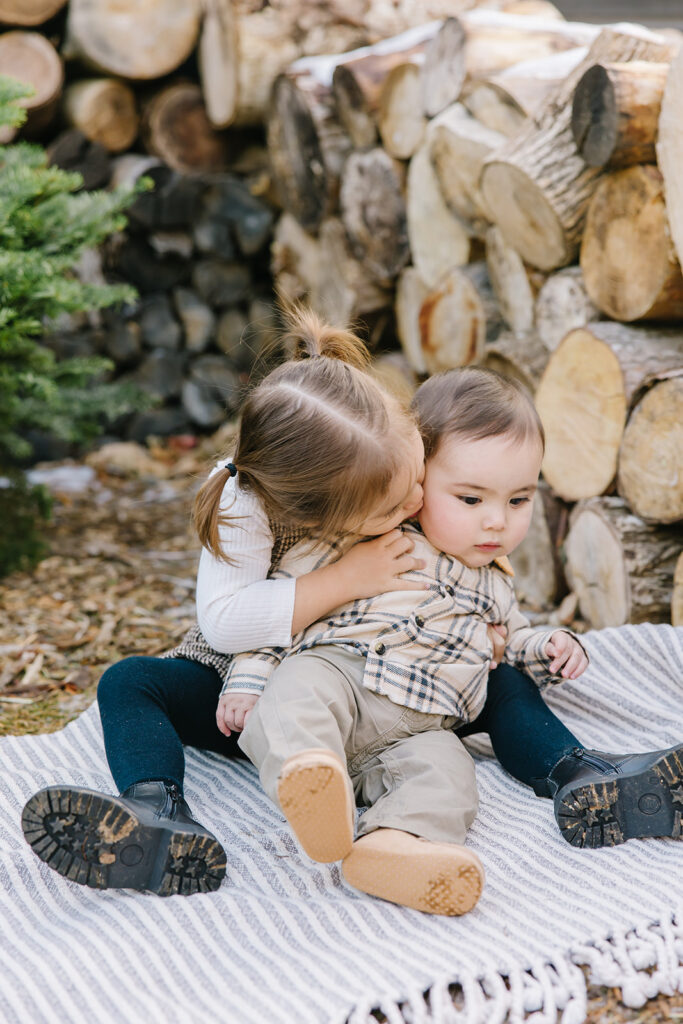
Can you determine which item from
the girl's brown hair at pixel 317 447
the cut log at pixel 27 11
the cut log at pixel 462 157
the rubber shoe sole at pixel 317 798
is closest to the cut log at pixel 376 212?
the cut log at pixel 462 157

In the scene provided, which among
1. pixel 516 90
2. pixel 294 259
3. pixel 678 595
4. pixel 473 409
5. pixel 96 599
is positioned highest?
pixel 516 90

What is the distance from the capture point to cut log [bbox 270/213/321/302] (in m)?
3.65

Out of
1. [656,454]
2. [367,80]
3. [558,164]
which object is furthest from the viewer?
[367,80]

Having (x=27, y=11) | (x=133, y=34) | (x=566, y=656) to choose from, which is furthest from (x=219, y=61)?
(x=566, y=656)

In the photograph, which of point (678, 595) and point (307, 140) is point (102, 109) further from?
point (678, 595)

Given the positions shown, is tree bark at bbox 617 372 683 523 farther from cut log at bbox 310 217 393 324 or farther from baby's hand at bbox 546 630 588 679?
cut log at bbox 310 217 393 324

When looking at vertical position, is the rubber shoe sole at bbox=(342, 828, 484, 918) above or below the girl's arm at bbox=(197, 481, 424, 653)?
below

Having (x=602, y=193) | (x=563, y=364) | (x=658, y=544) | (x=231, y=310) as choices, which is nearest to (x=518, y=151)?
(x=602, y=193)

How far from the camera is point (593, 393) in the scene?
2.21 m

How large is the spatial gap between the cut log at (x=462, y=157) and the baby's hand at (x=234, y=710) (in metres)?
1.52

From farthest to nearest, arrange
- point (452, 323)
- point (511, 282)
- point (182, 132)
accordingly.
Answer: point (182, 132)
point (452, 323)
point (511, 282)

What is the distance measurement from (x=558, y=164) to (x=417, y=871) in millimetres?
1584

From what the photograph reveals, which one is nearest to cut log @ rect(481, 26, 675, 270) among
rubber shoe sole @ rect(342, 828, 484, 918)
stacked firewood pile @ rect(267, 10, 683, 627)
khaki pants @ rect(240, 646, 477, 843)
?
stacked firewood pile @ rect(267, 10, 683, 627)

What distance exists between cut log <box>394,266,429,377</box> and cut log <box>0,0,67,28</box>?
5.56ft
